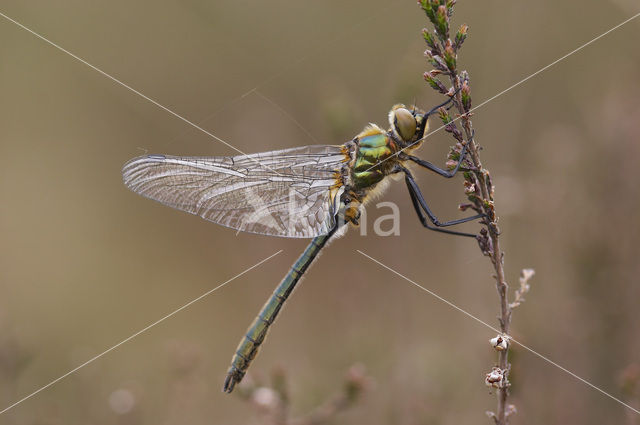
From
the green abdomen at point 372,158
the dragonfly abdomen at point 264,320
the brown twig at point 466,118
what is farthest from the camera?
the green abdomen at point 372,158

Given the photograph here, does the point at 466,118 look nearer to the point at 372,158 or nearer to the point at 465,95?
the point at 465,95

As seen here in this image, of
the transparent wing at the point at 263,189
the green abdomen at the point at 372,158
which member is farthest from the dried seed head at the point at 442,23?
the transparent wing at the point at 263,189

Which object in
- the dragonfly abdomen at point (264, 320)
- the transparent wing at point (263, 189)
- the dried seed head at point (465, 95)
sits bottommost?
the dragonfly abdomen at point (264, 320)

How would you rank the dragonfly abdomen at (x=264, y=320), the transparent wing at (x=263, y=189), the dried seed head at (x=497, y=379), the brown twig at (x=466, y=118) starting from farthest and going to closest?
the transparent wing at (x=263, y=189), the dragonfly abdomen at (x=264, y=320), the brown twig at (x=466, y=118), the dried seed head at (x=497, y=379)

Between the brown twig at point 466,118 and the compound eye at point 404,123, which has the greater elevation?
the compound eye at point 404,123

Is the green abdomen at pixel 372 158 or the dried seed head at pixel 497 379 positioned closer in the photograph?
the dried seed head at pixel 497 379

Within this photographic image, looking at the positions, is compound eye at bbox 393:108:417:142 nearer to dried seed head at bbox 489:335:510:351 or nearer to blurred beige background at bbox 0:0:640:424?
blurred beige background at bbox 0:0:640:424

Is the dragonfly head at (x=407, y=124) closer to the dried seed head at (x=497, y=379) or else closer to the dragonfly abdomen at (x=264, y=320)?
the dragonfly abdomen at (x=264, y=320)
